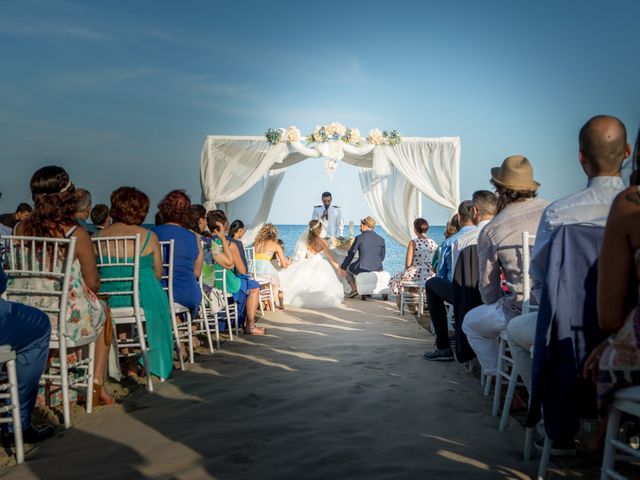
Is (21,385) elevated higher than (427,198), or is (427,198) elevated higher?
(427,198)

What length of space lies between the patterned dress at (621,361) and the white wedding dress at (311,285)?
7.50 m

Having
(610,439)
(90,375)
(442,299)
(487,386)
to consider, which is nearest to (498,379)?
(487,386)

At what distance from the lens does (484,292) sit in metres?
3.47

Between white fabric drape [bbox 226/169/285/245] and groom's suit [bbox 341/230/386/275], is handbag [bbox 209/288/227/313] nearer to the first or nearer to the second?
groom's suit [bbox 341/230/386/275]

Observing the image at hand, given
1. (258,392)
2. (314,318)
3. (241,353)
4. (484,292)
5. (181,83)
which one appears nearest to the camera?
(484,292)

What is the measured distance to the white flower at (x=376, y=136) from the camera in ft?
34.7

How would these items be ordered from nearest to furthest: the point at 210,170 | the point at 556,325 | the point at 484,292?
the point at 556,325 → the point at 484,292 → the point at 210,170

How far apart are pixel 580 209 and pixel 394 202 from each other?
29.4 feet

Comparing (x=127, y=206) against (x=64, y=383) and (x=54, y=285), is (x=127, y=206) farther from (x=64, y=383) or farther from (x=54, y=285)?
(x=64, y=383)

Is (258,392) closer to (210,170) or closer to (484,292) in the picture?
(484,292)

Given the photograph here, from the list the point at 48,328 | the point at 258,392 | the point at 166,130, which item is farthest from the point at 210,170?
the point at 166,130

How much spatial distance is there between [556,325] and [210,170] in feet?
29.7

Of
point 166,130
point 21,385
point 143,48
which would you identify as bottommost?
point 21,385

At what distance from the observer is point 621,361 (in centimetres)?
169
